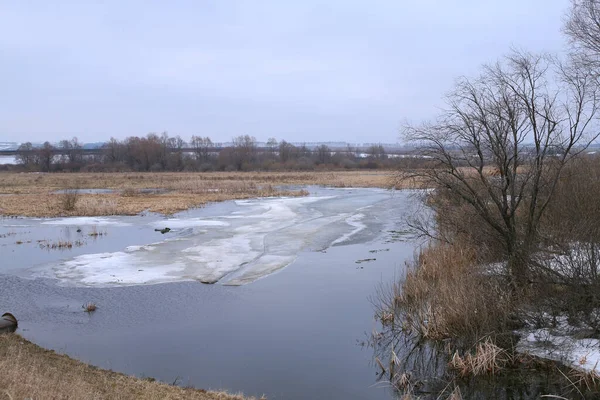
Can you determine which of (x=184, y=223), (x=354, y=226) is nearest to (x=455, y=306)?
(x=354, y=226)

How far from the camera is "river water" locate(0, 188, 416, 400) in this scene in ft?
31.0

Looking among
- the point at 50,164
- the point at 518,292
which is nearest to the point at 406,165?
the point at 518,292

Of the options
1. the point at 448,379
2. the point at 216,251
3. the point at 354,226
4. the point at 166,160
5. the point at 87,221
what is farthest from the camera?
the point at 166,160

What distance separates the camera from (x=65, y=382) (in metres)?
7.68

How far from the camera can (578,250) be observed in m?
9.38

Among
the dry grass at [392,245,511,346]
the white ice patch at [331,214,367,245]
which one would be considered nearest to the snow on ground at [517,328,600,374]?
the dry grass at [392,245,511,346]

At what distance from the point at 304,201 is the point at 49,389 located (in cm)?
3380

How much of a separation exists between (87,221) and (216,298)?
18678 millimetres

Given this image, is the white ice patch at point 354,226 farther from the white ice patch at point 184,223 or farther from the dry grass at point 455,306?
the dry grass at point 455,306

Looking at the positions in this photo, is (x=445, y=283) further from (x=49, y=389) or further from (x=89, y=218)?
(x=89, y=218)

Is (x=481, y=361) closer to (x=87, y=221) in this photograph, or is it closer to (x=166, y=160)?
(x=87, y=221)

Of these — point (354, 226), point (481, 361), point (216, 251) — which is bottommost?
Result: point (481, 361)

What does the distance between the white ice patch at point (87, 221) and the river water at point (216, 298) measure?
153 cm

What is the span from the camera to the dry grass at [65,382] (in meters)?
6.85
